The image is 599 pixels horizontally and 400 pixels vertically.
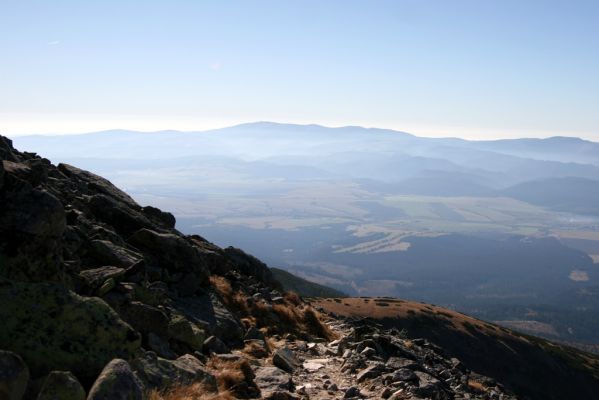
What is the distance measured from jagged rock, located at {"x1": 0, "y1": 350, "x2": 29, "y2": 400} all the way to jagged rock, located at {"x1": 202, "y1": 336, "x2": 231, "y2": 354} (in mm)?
8435

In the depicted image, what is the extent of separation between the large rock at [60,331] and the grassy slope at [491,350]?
66484 mm

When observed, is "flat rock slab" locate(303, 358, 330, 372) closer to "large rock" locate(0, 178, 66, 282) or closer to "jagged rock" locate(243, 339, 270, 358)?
"jagged rock" locate(243, 339, 270, 358)

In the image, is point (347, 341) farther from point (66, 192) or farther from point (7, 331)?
point (7, 331)

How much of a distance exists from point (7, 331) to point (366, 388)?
1191 centimetres

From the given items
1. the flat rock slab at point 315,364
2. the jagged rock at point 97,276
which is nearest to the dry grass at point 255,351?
the flat rock slab at point 315,364

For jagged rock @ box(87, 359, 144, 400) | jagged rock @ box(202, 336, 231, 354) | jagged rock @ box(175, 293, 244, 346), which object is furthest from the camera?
jagged rock @ box(175, 293, 244, 346)

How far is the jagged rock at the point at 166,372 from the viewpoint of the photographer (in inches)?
408

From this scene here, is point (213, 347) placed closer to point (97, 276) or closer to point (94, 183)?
point (97, 276)

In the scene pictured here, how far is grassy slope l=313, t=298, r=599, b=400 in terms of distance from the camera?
7950 centimetres

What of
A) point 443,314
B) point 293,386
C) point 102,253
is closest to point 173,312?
point 102,253

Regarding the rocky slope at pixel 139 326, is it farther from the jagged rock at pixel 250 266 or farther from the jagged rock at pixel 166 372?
the jagged rock at pixel 250 266

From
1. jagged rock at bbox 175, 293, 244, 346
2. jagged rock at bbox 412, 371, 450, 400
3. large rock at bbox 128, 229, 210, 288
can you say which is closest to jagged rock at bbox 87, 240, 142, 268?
jagged rock at bbox 175, 293, 244, 346

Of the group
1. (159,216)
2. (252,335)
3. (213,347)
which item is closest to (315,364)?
(252,335)

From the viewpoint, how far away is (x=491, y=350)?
280ft
